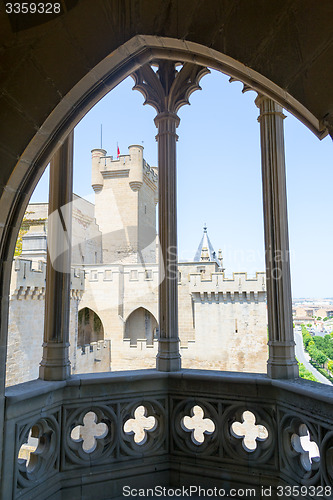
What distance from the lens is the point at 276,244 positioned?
253cm

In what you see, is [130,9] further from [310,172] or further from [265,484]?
[310,172]

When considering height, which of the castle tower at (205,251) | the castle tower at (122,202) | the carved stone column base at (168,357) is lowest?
the carved stone column base at (168,357)

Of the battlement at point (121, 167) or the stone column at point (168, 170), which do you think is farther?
the battlement at point (121, 167)

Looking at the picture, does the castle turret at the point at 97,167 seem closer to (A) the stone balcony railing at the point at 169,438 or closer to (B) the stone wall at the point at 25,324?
(B) the stone wall at the point at 25,324

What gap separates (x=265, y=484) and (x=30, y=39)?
2.53 meters

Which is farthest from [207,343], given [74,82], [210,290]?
[74,82]

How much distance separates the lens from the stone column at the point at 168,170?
2.66 meters

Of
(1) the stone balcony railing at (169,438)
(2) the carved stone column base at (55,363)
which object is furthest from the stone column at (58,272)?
(1) the stone balcony railing at (169,438)

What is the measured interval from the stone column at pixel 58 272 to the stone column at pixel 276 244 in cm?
138

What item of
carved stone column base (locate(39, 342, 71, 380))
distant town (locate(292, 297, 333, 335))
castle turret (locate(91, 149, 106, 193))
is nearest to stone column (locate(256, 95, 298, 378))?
carved stone column base (locate(39, 342, 71, 380))

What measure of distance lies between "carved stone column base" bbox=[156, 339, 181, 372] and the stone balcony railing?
93 millimetres

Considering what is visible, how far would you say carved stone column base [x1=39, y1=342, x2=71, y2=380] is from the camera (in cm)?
229

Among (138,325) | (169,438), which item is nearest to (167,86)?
(169,438)

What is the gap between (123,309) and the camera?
61.9ft
